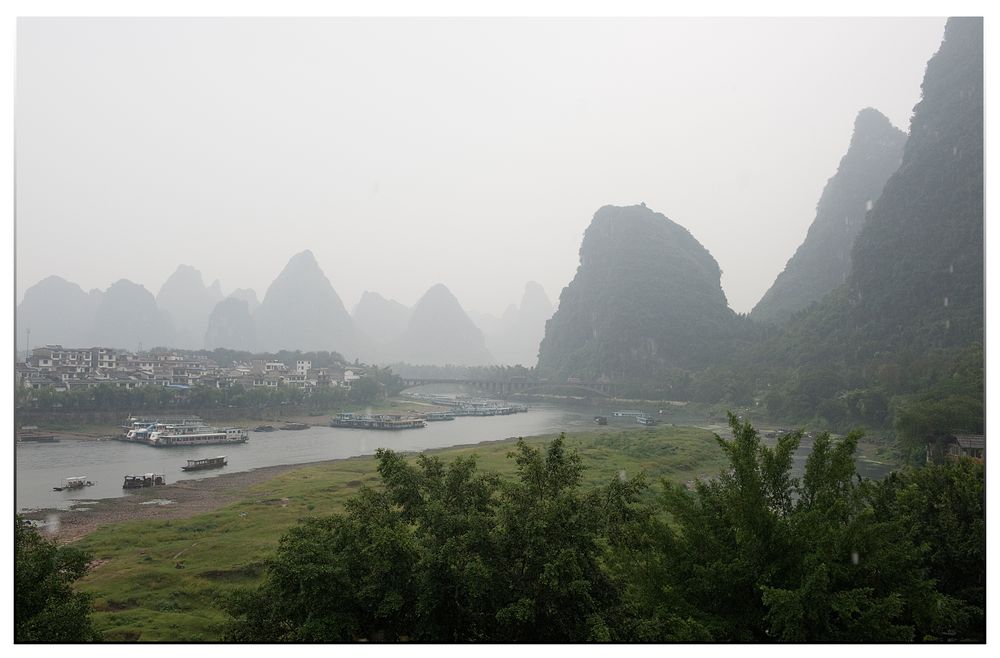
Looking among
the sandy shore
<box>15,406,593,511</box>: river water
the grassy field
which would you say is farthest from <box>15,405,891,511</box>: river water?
the grassy field

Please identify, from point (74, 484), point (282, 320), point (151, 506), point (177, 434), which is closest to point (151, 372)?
point (177, 434)

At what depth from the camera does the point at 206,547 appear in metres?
12.3

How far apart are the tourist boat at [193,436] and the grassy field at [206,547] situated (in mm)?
9118

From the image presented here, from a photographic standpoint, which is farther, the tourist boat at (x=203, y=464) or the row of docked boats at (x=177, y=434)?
the row of docked boats at (x=177, y=434)

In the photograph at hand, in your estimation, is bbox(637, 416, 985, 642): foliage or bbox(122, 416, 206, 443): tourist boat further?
bbox(122, 416, 206, 443): tourist boat

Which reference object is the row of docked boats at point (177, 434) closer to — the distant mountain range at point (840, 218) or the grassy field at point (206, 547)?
the grassy field at point (206, 547)

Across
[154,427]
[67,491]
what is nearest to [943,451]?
[67,491]

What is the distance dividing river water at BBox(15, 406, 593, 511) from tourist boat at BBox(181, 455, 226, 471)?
33 centimetres

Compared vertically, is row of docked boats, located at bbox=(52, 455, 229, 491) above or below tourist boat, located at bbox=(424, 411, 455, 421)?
above

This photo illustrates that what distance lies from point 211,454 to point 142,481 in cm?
723

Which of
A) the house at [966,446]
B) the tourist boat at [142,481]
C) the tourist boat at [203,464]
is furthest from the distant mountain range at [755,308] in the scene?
the tourist boat at [203,464]

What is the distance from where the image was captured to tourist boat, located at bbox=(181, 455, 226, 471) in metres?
22.5

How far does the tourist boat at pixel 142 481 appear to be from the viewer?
19328 millimetres

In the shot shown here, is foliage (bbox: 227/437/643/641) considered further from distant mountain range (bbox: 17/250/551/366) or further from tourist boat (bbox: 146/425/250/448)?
distant mountain range (bbox: 17/250/551/366)
